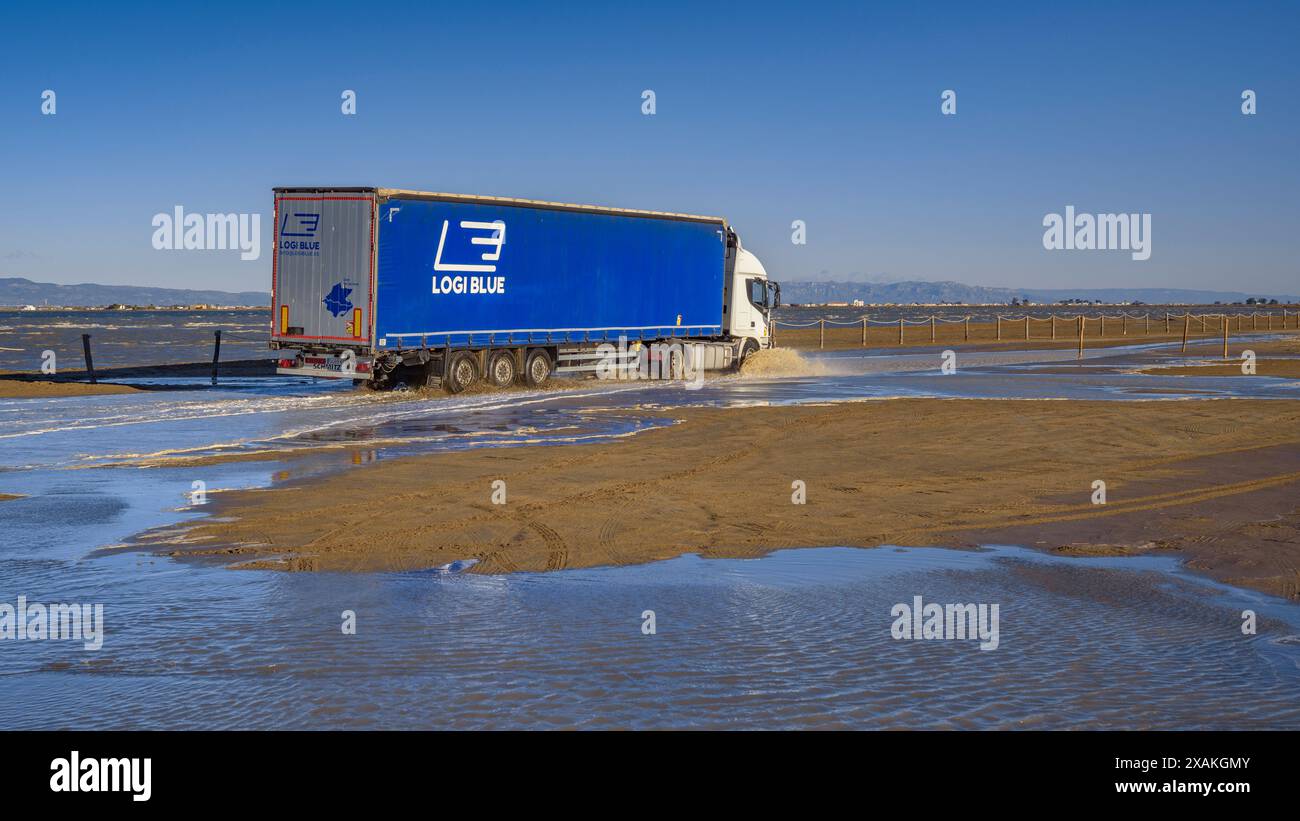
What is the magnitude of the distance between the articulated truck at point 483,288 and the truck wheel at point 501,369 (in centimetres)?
4

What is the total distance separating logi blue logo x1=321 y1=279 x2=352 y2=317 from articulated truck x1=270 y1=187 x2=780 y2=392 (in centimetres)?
3

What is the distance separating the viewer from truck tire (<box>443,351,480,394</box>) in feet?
101

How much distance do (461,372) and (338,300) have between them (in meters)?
3.82

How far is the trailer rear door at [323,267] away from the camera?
27.9m

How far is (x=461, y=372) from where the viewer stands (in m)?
31.1

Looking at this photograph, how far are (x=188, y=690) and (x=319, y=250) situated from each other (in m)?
22.4
